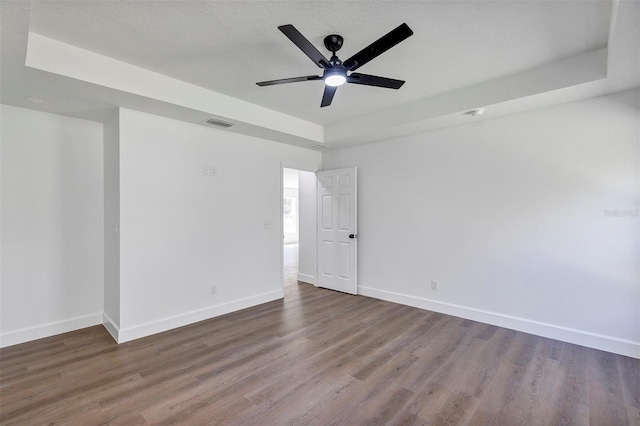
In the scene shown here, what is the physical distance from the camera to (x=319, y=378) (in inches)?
98.9

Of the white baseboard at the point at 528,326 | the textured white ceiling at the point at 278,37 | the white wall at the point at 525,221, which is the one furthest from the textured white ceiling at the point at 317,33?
the white baseboard at the point at 528,326

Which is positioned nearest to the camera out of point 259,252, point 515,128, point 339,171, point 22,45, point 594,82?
point 22,45

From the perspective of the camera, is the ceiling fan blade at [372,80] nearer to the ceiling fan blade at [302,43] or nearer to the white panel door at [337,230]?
the ceiling fan blade at [302,43]

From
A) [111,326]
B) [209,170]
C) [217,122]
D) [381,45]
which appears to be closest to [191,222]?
[209,170]

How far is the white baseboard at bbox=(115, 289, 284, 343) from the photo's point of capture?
3246 millimetres

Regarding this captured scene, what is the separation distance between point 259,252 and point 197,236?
101cm

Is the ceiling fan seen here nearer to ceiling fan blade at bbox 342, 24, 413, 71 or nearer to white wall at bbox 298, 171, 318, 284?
ceiling fan blade at bbox 342, 24, 413, 71

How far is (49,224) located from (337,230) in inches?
152

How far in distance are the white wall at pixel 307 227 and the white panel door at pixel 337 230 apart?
27 centimetres

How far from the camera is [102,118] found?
3.54 meters

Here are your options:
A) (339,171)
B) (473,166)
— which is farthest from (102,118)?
(473,166)

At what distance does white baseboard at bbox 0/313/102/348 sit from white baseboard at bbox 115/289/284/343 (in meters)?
0.39

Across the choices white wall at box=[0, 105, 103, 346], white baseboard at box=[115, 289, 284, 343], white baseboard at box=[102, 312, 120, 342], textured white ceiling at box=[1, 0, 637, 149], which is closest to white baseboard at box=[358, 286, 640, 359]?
white baseboard at box=[115, 289, 284, 343]

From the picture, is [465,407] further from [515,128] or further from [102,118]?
[102,118]
